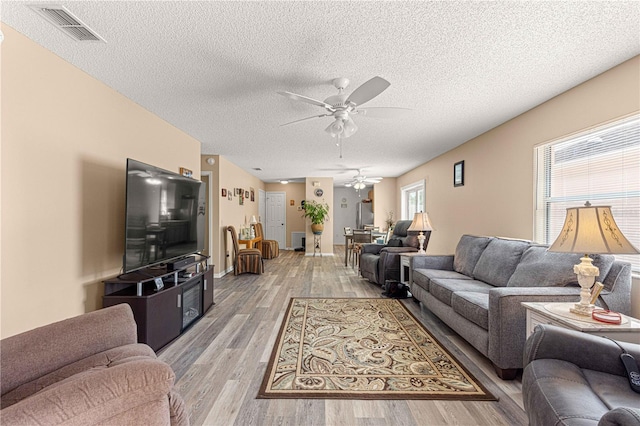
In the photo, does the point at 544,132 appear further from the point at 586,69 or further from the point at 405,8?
the point at 405,8

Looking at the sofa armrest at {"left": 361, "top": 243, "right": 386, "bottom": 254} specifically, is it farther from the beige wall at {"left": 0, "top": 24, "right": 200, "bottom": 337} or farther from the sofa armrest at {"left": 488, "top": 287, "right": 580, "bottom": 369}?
the beige wall at {"left": 0, "top": 24, "right": 200, "bottom": 337}

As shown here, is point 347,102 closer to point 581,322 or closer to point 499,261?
point 581,322

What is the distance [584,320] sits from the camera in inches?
63.7

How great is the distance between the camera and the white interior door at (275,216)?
31.5 ft

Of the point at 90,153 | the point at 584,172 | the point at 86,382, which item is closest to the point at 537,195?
the point at 584,172

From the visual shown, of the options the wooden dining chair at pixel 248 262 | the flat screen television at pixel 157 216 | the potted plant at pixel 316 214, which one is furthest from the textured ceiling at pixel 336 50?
the potted plant at pixel 316 214

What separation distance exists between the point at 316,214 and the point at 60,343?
676 cm

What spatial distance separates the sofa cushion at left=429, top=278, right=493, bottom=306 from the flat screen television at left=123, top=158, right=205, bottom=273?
2856 millimetres

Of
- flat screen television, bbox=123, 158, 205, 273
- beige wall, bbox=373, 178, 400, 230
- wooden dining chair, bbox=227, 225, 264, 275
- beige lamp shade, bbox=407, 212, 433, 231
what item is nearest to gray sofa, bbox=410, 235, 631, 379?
beige lamp shade, bbox=407, 212, 433, 231

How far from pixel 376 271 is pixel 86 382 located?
14.1 feet

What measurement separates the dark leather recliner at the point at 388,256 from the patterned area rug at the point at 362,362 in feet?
3.92

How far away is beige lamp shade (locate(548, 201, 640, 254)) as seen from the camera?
1.55 metres

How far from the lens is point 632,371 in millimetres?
1215

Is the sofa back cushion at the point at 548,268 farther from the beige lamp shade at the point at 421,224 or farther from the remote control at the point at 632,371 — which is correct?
the beige lamp shade at the point at 421,224
